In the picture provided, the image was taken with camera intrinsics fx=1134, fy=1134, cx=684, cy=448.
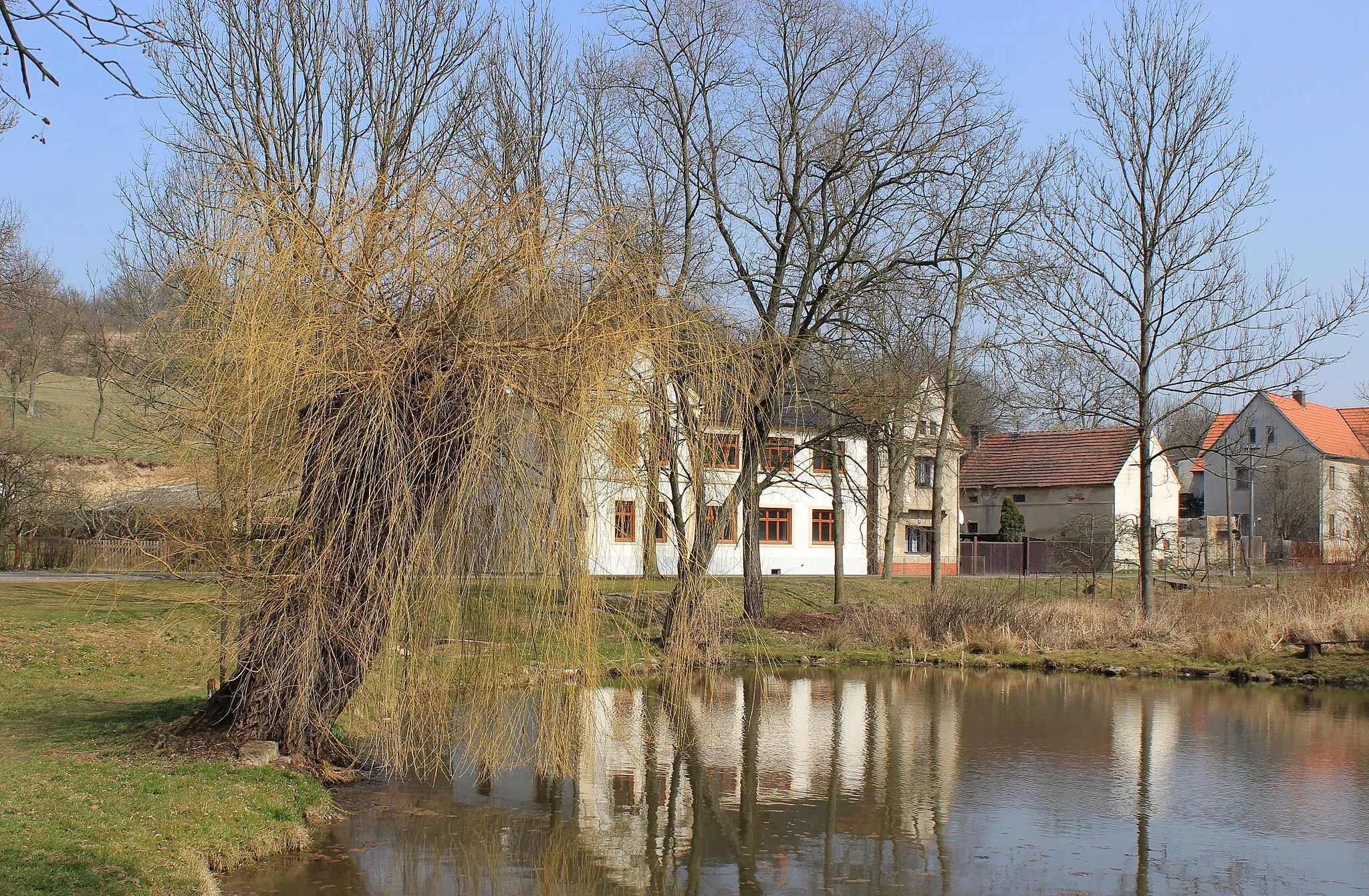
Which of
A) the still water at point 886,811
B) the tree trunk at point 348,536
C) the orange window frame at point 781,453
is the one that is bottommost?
the still water at point 886,811

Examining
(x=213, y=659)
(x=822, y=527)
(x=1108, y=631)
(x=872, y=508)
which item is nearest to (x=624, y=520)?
(x=213, y=659)

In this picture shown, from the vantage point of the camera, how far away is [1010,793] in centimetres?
1212

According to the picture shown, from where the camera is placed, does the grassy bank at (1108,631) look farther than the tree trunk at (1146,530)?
No

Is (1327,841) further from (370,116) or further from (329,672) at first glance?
(370,116)

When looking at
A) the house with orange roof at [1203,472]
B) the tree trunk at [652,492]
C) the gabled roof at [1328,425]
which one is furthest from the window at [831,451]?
the gabled roof at [1328,425]

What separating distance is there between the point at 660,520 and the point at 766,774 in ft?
16.3

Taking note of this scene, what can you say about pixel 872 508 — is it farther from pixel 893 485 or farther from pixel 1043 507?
pixel 1043 507

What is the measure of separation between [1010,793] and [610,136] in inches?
705

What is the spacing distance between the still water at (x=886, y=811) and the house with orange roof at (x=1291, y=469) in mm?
35233

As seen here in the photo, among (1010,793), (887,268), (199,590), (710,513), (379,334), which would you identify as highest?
(887,268)

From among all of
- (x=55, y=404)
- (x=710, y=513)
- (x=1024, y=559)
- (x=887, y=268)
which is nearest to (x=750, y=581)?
(x=887, y=268)

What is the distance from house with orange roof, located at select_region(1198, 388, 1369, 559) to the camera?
52938 millimetres

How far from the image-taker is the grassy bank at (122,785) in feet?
24.1

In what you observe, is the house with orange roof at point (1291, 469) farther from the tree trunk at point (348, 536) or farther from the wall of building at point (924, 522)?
the tree trunk at point (348, 536)
